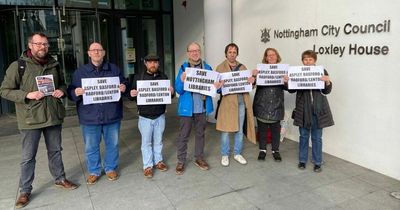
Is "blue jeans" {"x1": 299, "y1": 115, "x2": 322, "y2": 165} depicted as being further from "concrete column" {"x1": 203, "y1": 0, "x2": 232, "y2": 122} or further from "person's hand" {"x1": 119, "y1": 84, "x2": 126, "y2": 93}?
"concrete column" {"x1": 203, "y1": 0, "x2": 232, "y2": 122}

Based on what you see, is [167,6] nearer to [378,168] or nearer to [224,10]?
[224,10]

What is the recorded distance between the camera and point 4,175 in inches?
183

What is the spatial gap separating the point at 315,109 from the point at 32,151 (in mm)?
Result: 3402

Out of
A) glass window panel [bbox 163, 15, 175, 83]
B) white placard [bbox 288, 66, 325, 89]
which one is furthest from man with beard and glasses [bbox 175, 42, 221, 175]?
glass window panel [bbox 163, 15, 175, 83]

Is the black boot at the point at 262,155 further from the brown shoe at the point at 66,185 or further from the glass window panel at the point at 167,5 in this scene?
the glass window panel at the point at 167,5

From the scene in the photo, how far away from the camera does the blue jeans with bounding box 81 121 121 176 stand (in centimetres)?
417

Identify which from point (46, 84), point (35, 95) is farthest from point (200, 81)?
point (35, 95)

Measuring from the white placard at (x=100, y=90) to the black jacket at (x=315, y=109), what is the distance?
7.78 feet

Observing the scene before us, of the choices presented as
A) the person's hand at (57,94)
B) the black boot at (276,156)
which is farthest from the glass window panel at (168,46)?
the person's hand at (57,94)

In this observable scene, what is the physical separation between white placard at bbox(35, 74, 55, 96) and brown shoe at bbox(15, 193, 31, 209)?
1147 mm

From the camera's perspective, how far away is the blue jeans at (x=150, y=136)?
438 cm

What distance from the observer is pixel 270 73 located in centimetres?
473

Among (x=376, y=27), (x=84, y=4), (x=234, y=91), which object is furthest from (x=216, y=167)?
(x=84, y=4)

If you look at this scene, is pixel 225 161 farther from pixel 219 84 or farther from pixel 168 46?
pixel 168 46
